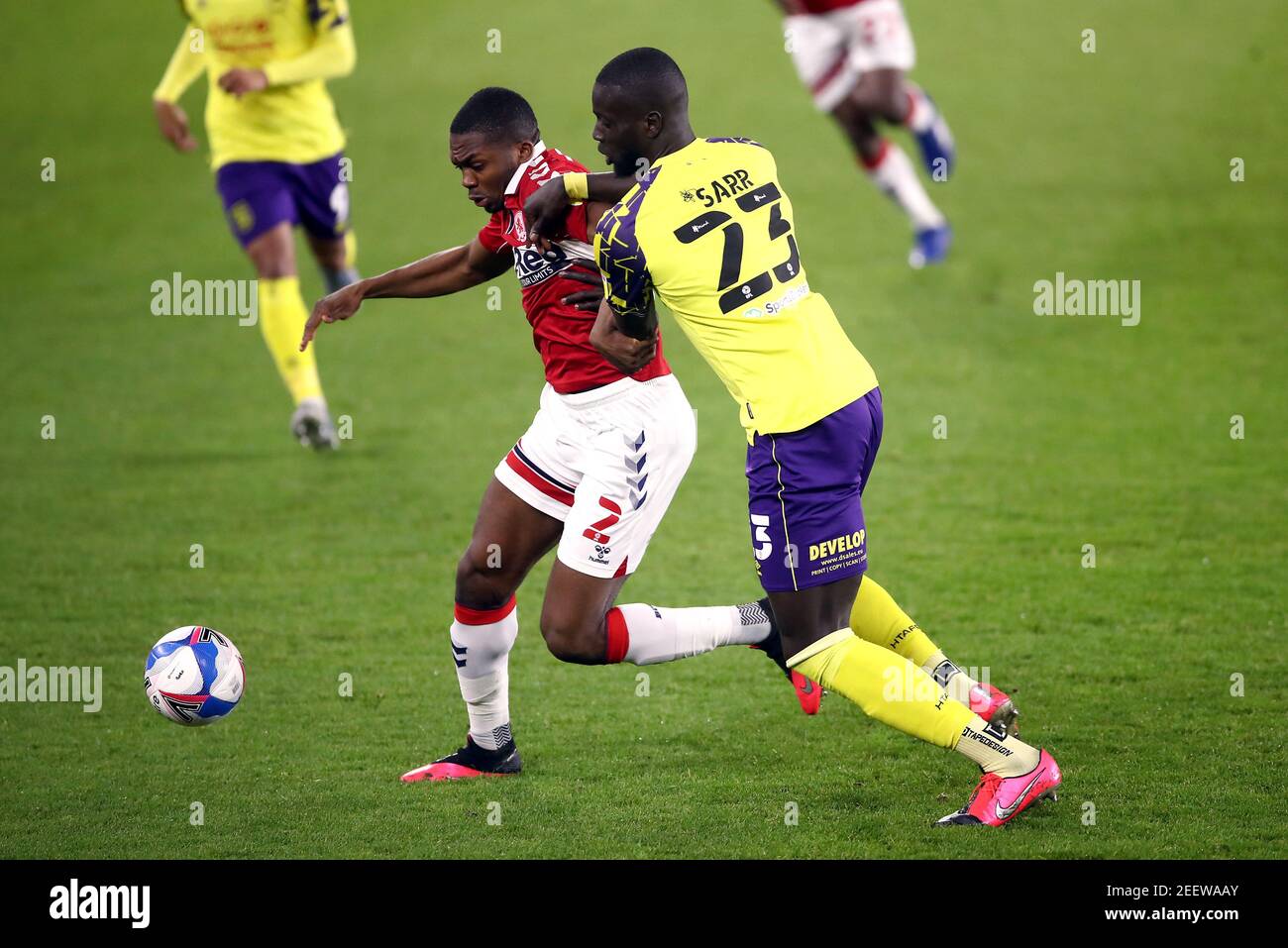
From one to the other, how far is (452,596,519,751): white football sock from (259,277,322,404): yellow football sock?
451 centimetres

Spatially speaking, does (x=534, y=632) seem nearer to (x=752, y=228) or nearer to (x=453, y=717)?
(x=453, y=717)

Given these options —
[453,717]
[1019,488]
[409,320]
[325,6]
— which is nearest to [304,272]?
[409,320]

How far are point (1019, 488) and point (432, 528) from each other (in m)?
3.33

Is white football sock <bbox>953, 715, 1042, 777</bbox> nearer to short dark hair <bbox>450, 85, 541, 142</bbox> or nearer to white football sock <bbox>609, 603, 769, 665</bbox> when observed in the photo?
white football sock <bbox>609, 603, 769, 665</bbox>

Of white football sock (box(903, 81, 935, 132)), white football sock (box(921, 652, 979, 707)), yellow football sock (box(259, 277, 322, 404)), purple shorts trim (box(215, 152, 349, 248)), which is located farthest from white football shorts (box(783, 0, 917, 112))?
white football sock (box(921, 652, 979, 707))

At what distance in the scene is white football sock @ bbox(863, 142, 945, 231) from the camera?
475 inches

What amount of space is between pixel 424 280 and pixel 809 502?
68.0 inches

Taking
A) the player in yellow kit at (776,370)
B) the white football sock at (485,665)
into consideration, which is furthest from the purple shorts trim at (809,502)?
the white football sock at (485,665)

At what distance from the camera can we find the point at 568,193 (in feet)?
16.6
